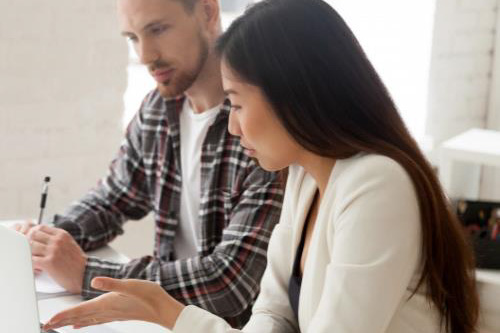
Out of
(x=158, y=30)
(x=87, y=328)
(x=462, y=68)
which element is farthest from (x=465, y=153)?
(x=87, y=328)

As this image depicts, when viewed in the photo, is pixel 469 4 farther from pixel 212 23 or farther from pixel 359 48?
pixel 359 48

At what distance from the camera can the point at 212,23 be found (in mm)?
1745

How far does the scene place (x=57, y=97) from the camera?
257 centimetres

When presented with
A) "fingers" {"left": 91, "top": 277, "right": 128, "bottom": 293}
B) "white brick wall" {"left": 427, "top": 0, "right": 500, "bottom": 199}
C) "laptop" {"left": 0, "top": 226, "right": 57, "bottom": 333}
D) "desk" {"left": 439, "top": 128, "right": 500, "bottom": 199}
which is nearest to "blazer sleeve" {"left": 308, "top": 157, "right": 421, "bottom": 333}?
"fingers" {"left": 91, "top": 277, "right": 128, "bottom": 293}

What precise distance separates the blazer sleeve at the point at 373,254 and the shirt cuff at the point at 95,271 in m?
0.51

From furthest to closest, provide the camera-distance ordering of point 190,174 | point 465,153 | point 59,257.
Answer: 1. point 465,153
2. point 190,174
3. point 59,257

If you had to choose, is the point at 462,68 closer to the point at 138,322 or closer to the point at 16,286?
the point at 138,322

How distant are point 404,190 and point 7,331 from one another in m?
0.52

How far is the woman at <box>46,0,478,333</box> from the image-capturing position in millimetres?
1102

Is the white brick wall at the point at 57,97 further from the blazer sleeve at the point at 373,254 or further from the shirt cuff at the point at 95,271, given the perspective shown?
the blazer sleeve at the point at 373,254

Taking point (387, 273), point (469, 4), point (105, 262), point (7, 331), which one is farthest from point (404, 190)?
point (469, 4)

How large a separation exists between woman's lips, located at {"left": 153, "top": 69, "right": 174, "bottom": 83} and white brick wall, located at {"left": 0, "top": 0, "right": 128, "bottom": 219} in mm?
902

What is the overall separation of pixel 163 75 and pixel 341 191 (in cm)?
66

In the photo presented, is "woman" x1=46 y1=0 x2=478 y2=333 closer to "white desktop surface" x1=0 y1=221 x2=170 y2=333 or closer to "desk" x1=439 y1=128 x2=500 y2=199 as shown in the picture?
"white desktop surface" x1=0 y1=221 x2=170 y2=333
